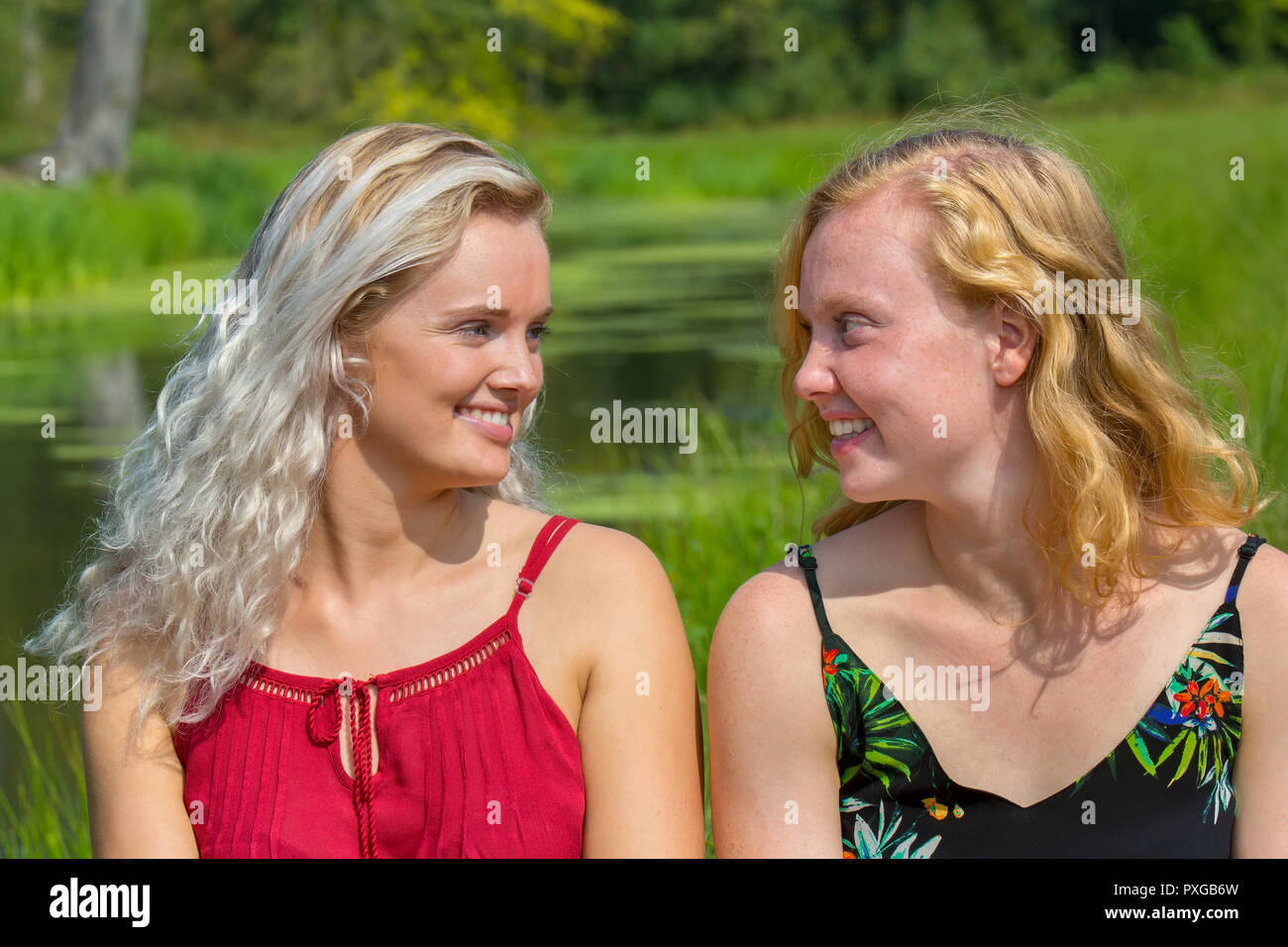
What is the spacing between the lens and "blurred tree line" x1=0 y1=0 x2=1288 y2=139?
19.6m

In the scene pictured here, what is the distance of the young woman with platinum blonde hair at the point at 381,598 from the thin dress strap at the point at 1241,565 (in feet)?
2.11

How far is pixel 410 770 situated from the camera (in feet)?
5.76

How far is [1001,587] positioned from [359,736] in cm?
80

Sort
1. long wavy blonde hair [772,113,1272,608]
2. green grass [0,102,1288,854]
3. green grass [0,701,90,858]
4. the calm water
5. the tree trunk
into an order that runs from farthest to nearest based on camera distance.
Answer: the tree trunk
the calm water
green grass [0,102,1288,854]
green grass [0,701,90,858]
long wavy blonde hair [772,113,1272,608]

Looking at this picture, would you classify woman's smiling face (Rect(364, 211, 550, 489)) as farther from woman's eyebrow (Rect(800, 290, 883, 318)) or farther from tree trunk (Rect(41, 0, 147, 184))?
tree trunk (Rect(41, 0, 147, 184))

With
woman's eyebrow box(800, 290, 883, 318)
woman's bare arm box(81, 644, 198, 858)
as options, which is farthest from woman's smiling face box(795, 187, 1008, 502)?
woman's bare arm box(81, 644, 198, 858)

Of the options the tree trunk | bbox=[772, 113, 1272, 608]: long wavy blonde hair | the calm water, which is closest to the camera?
bbox=[772, 113, 1272, 608]: long wavy blonde hair

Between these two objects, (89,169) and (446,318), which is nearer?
(446,318)

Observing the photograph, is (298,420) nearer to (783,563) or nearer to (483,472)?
(483,472)

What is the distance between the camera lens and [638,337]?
920 centimetres

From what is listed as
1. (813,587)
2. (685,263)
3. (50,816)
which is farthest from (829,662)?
(685,263)

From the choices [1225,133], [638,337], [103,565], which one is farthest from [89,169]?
[103,565]

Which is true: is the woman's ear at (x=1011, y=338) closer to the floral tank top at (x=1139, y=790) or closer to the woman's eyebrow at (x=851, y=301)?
the woman's eyebrow at (x=851, y=301)
